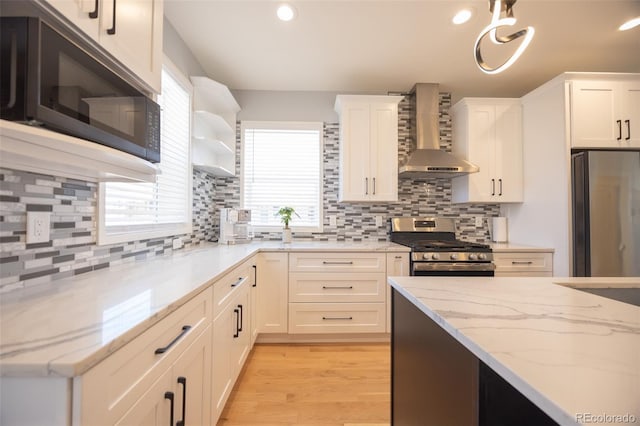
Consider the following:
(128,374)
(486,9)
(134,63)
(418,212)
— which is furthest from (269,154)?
(128,374)

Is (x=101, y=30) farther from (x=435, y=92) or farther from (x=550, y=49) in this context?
(x=550, y=49)

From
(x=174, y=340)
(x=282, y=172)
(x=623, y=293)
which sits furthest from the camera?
(x=282, y=172)

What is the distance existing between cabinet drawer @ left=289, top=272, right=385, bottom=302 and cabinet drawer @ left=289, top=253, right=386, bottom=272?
5 cm

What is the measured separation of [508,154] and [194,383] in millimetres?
3337

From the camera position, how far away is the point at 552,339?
60 cm

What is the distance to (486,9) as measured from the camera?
1.91 meters

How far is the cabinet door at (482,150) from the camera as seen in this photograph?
9.45 feet

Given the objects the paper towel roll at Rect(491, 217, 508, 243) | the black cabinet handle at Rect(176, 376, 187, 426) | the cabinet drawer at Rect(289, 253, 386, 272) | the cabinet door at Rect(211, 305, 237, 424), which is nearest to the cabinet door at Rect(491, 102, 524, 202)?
the paper towel roll at Rect(491, 217, 508, 243)

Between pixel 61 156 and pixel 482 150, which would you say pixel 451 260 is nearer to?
pixel 482 150

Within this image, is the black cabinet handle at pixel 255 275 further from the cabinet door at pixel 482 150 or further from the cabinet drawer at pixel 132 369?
the cabinet door at pixel 482 150

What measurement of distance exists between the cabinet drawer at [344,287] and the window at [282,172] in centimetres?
74

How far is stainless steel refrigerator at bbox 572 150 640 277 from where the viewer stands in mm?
2172

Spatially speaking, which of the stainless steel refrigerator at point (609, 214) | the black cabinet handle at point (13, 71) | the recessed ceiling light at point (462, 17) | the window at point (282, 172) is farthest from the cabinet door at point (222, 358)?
the stainless steel refrigerator at point (609, 214)

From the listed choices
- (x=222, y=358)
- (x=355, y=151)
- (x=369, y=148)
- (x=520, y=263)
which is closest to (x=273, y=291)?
(x=222, y=358)
